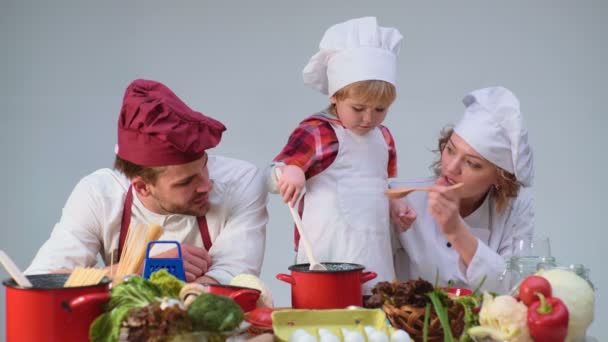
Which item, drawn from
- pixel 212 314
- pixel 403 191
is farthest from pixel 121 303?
pixel 403 191

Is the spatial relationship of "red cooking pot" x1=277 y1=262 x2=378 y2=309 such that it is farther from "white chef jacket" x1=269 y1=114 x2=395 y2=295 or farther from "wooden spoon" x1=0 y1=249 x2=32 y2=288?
"white chef jacket" x1=269 y1=114 x2=395 y2=295

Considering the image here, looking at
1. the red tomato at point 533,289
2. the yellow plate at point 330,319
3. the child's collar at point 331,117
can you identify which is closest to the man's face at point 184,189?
the child's collar at point 331,117

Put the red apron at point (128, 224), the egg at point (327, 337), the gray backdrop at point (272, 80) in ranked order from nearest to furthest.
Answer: the egg at point (327, 337) < the red apron at point (128, 224) < the gray backdrop at point (272, 80)

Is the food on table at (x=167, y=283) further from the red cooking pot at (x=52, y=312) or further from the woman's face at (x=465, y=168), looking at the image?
the woman's face at (x=465, y=168)

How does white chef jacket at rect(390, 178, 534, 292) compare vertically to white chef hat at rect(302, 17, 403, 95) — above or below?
below

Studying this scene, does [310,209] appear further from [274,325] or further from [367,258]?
[274,325]

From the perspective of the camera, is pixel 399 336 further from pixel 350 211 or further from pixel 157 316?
pixel 350 211

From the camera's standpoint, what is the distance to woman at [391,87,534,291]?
2.26 metres

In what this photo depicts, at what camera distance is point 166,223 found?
227 centimetres

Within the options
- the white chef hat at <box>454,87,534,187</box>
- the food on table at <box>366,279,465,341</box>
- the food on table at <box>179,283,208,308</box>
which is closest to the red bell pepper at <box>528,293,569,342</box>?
the food on table at <box>366,279,465,341</box>

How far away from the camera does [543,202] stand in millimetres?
4277

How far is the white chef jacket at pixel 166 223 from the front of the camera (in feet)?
7.29

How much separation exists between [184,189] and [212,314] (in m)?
0.91

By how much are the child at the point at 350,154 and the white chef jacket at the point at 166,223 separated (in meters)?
0.13
